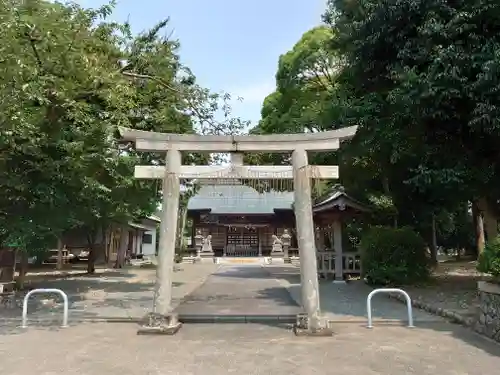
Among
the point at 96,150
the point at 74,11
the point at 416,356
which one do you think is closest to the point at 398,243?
the point at 416,356

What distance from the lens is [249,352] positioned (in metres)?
6.45

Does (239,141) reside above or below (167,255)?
above

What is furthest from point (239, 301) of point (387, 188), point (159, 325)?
point (387, 188)

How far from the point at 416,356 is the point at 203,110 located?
9139 mm

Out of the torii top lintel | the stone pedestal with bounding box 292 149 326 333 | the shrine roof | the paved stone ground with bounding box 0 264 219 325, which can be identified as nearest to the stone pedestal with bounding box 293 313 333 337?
the stone pedestal with bounding box 292 149 326 333

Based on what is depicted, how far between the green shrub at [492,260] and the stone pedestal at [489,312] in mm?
264

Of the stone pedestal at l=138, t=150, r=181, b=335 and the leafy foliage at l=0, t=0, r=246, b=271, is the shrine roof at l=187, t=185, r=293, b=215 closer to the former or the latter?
the leafy foliage at l=0, t=0, r=246, b=271

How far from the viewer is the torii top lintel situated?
27.7 ft

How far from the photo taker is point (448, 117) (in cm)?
920

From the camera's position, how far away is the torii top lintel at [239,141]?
8438mm

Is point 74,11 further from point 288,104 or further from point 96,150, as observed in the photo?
point 288,104

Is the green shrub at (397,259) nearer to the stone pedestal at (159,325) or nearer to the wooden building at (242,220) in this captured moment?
the stone pedestal at (159,325)

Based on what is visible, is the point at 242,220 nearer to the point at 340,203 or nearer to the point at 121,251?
the point at 121,251

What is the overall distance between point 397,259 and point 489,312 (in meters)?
6.55
